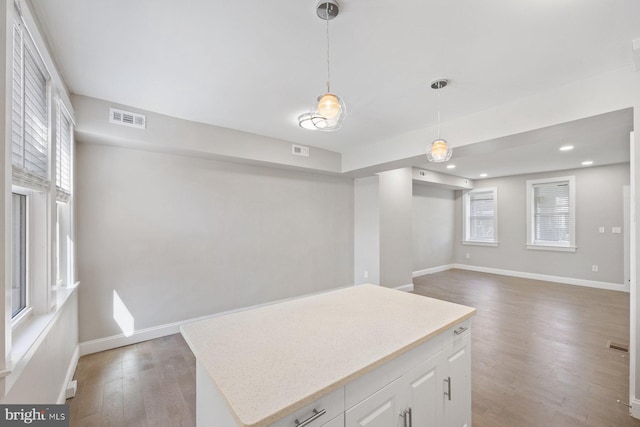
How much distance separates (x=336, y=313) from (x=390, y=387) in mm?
527

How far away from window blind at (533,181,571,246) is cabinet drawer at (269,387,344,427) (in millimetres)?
7360

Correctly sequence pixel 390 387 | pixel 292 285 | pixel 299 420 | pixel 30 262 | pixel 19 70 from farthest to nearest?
pixel 292 285 → pixel 30 262 → pixel 19 70 → pixel 390 387 → pixel 299 420

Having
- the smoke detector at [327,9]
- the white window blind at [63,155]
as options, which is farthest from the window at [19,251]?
the smoke detector at [327,9]

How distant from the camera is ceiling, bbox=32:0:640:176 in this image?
61.6 inches

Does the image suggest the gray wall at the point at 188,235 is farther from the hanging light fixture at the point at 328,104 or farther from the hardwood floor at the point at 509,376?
→ the hanging light fixture at the point at 328,104

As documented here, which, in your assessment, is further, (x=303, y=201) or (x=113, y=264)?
(x=303, y=201)

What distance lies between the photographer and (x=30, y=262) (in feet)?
5.75

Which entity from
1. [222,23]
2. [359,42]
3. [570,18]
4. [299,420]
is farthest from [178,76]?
[570,18]

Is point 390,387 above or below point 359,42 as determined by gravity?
below

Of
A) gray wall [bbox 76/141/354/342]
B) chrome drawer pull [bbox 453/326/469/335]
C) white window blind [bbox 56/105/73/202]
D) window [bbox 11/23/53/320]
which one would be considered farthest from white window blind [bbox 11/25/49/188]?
chrome drawer pull [bbox 453/326/469/335]

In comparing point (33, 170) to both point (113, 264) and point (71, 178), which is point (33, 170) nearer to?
point (71, 178)

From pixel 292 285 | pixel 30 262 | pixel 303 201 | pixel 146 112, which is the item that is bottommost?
pixel 292 285

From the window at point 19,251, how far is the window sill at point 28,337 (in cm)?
11

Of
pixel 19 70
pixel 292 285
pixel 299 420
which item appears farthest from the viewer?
pixel 292 285
